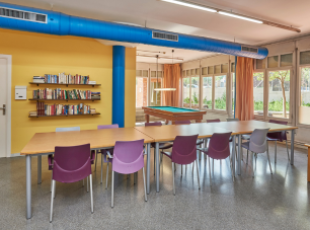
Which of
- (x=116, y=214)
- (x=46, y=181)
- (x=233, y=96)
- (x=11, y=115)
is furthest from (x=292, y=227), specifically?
(x=233, y=96)

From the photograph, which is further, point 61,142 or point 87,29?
point 87,29

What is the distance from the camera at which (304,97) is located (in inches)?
239

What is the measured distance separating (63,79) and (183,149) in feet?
11.8

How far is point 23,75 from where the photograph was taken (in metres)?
4.87

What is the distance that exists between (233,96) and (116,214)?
7125 millimetres

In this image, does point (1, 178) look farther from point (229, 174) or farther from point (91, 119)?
point (229, 174)

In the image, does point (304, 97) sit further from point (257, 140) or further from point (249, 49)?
point (257, 140)

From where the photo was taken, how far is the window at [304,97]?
595 centimetres

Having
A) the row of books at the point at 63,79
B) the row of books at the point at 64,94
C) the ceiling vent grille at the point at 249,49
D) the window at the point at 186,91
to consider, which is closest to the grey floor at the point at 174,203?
the row of books at the point at 64,94

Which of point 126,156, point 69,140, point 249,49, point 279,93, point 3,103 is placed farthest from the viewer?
point 279,93

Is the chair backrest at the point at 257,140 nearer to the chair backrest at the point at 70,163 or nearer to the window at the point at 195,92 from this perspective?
the chair backrest at the point at 70,163

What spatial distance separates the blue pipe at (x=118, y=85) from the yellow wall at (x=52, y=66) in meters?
0.14

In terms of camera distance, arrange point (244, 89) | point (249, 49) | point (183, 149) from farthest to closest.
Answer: point (244, 89) < point (249, 49) < point (183, 149)

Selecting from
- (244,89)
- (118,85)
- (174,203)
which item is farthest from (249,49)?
(174,203)
